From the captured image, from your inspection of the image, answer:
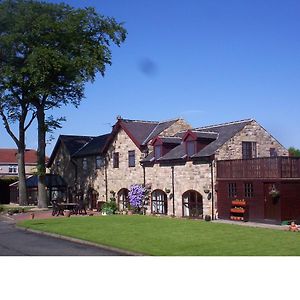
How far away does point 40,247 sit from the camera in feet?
57.9

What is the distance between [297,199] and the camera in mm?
25344

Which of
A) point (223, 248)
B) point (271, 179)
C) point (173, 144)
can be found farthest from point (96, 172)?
point (223, 248)

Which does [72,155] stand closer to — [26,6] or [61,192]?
[61,192]

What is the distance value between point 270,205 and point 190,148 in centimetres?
785

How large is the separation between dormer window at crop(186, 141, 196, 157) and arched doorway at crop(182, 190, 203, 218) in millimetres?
2598

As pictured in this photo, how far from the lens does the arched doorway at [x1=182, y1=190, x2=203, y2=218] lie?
100ft

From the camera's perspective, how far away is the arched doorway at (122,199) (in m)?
38.9

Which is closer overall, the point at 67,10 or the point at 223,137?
the point at 223,137

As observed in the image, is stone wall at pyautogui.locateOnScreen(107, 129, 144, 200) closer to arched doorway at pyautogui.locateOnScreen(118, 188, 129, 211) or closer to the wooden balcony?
arched doorway at pyautogui.locateOnScreen(118, 188, 129, 211)

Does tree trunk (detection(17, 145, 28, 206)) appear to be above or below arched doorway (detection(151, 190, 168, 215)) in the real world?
above

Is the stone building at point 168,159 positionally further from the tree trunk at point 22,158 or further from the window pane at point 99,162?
the tree trunk at point 22,158

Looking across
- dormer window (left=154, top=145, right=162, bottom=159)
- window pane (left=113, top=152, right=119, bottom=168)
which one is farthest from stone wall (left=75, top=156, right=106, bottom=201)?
dormer window (left=154, top=145, right=162, bottom=159)

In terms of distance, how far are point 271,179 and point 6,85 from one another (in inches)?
1006

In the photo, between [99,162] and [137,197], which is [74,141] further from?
[137,197]
